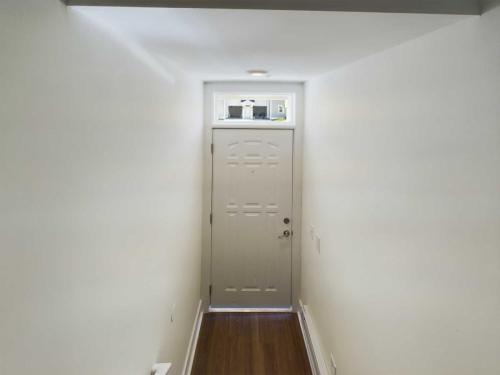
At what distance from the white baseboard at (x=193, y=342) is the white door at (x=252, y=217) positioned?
275mm

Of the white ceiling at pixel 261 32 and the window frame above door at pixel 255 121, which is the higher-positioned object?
the window frame above door at pixel 255 121

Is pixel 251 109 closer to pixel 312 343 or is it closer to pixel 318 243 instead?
pixel 318 243

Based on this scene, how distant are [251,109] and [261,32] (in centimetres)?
242

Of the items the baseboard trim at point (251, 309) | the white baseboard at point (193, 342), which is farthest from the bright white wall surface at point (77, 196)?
the baseboard trim at point (251, 309)

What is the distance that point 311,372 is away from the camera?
108 inches

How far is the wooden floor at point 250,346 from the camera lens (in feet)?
9.11

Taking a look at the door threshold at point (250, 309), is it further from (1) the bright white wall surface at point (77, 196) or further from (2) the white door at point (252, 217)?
(1) the bright white wall surface at point (77, 196)

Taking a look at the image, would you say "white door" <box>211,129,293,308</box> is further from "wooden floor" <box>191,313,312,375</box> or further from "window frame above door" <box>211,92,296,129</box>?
"wooden floor" <box>191,313,312,375</box>

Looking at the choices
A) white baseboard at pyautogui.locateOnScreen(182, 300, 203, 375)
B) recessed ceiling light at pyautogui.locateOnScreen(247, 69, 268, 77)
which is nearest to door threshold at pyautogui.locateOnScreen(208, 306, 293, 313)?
white baseboard at pyautogui.locateOnScreen(182, 300, 203, 375)

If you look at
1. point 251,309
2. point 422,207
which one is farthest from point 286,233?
point 422,207

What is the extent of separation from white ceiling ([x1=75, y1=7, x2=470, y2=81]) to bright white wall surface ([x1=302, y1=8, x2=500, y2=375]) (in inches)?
5.2

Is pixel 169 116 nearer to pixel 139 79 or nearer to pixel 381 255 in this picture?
pixel 139 79

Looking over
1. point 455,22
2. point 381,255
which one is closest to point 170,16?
point 455,22

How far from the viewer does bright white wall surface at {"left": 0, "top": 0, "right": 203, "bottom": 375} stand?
26.1 inches
